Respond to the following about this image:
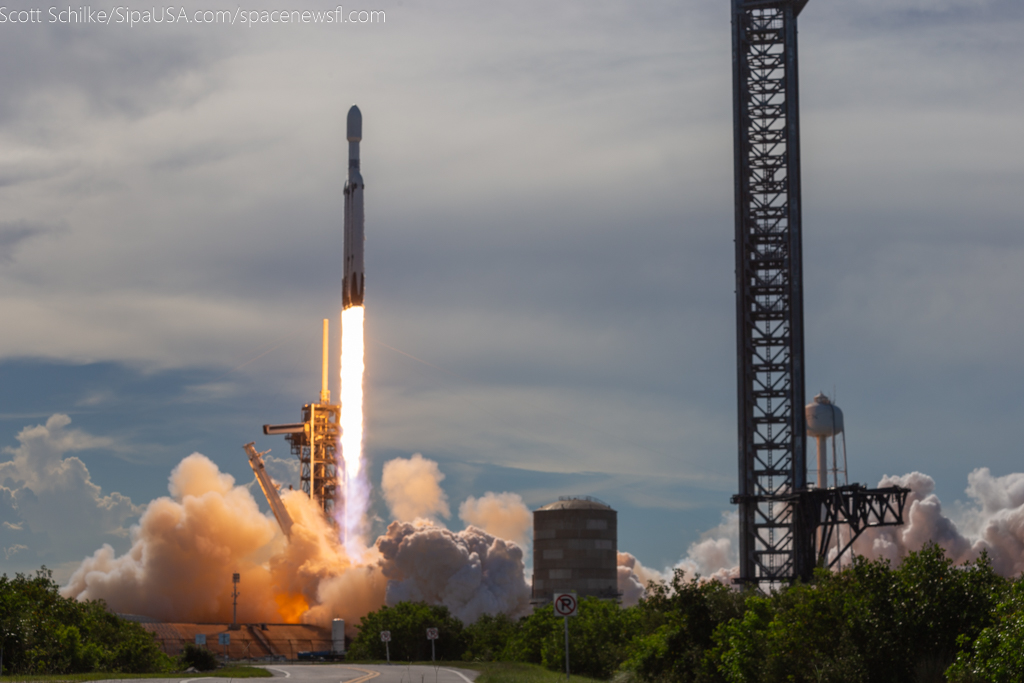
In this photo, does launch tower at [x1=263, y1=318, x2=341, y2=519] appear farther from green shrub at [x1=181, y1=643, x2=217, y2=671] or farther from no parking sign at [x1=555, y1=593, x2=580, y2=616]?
no parking sign at [x1=555, y1=593, x2=580, y2=616]

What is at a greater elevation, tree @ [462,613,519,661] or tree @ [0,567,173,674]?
tree @ [0,567,173,674]

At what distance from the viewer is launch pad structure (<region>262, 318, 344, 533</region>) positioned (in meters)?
114

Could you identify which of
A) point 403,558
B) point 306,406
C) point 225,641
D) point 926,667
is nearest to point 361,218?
point 306,406

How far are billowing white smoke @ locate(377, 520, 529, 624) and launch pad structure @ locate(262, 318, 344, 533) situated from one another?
27.6 feet

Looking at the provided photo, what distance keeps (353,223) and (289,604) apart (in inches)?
1526

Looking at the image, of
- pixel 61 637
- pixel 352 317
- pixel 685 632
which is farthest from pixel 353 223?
pixel 685 632

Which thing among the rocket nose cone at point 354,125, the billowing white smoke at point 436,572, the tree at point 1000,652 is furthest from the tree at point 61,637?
the rocket nose cone at point 354,125

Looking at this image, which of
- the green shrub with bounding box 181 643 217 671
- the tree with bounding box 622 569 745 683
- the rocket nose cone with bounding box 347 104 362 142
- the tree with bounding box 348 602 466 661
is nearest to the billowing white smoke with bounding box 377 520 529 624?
the tree with bounding box 348 602 466 661

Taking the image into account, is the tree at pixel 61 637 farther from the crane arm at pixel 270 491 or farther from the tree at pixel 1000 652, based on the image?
the crane arm at pixel 270 491

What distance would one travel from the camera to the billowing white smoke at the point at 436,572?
107 meters

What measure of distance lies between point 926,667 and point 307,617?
87593 mm

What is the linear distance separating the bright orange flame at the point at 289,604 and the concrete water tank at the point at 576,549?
74.9ft

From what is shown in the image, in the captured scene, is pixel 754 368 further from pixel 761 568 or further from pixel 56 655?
pixel 56 655

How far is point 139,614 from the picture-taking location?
10656 centimetres
